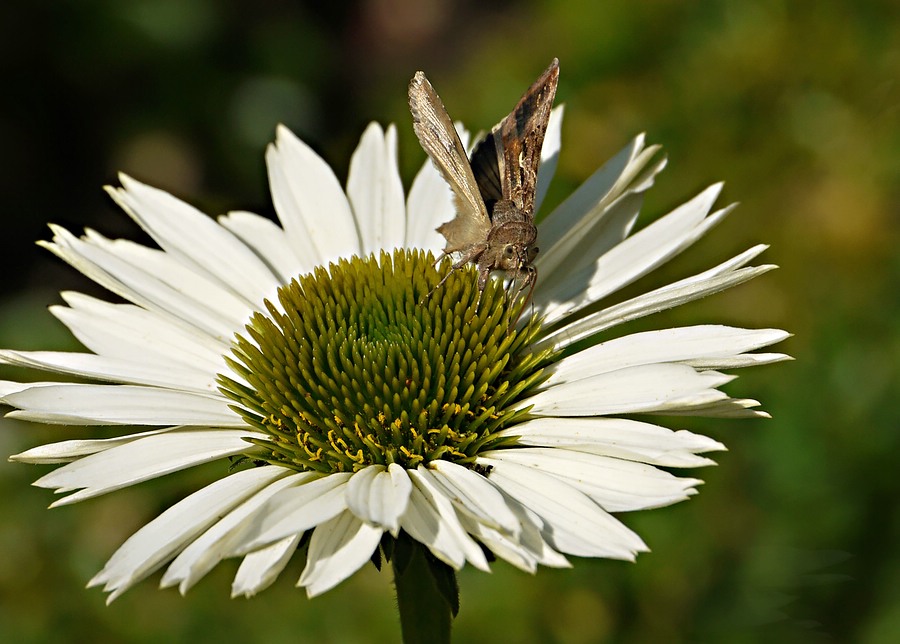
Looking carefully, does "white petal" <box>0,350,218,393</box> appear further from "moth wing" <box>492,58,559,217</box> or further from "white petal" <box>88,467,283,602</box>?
"moth wing" <box>492,58,559,217</box>

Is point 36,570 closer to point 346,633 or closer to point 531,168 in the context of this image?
point 346,633

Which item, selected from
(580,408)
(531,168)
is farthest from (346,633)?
(531,168)

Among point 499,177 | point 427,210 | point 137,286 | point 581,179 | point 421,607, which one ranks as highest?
point 581,179

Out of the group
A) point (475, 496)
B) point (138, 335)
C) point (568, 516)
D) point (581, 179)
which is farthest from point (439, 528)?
point (581, 179)

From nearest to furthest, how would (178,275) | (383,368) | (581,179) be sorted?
(383,368) → (178,275) → (581,179)

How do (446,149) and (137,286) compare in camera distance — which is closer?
(446,149)

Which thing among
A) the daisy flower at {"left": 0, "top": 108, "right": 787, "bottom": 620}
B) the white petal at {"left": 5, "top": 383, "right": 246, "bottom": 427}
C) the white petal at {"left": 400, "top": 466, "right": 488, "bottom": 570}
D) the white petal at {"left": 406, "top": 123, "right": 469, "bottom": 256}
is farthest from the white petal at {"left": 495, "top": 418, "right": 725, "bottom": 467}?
the white petal at {"left": 406, "top": 123, "right": 469, "bottom": 256}

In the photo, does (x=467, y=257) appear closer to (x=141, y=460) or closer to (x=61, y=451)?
(x=141, y=460)
